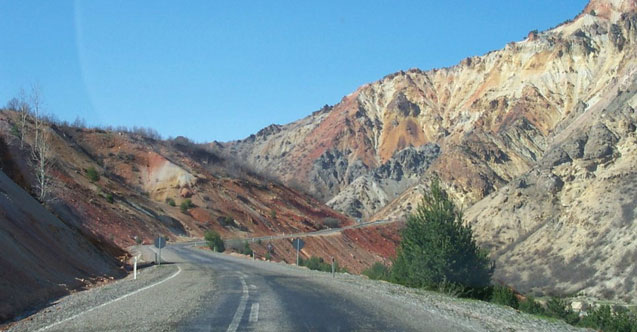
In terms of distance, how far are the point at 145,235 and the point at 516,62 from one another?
97730mm

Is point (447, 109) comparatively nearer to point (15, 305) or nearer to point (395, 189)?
point (395, 189)

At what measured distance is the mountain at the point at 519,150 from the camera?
59.8 meters

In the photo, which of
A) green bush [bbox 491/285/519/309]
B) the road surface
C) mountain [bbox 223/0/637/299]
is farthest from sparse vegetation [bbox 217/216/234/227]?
the road surface

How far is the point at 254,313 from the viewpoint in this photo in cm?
1295

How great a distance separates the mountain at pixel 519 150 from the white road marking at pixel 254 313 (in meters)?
37.6

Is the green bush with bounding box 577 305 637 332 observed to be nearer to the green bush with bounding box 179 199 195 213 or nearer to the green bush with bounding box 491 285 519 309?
the green bush with bounding box 491 285 519 309

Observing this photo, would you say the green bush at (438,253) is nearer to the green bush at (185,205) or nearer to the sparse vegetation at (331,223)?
the green bush at (185,205)

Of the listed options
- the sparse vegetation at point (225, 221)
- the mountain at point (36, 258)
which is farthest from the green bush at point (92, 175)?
the mountain at point (36, 258)

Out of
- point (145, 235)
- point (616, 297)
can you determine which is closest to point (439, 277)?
point (616, 297)

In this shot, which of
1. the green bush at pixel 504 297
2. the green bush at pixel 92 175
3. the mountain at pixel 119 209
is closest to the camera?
the mountain at pixel 119 209

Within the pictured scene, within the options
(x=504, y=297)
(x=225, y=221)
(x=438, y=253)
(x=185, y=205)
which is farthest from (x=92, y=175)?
(x=504, y=297)

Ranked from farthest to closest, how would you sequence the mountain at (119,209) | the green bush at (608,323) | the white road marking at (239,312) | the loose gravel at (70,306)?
the green bush at (608,323) → the mountain at (119,209) → the loose gravel at (70,306) → the white road marking at (239,312)

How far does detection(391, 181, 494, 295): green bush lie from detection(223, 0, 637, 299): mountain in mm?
16383

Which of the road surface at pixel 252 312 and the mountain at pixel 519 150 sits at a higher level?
the mountain at pixel 519 150
